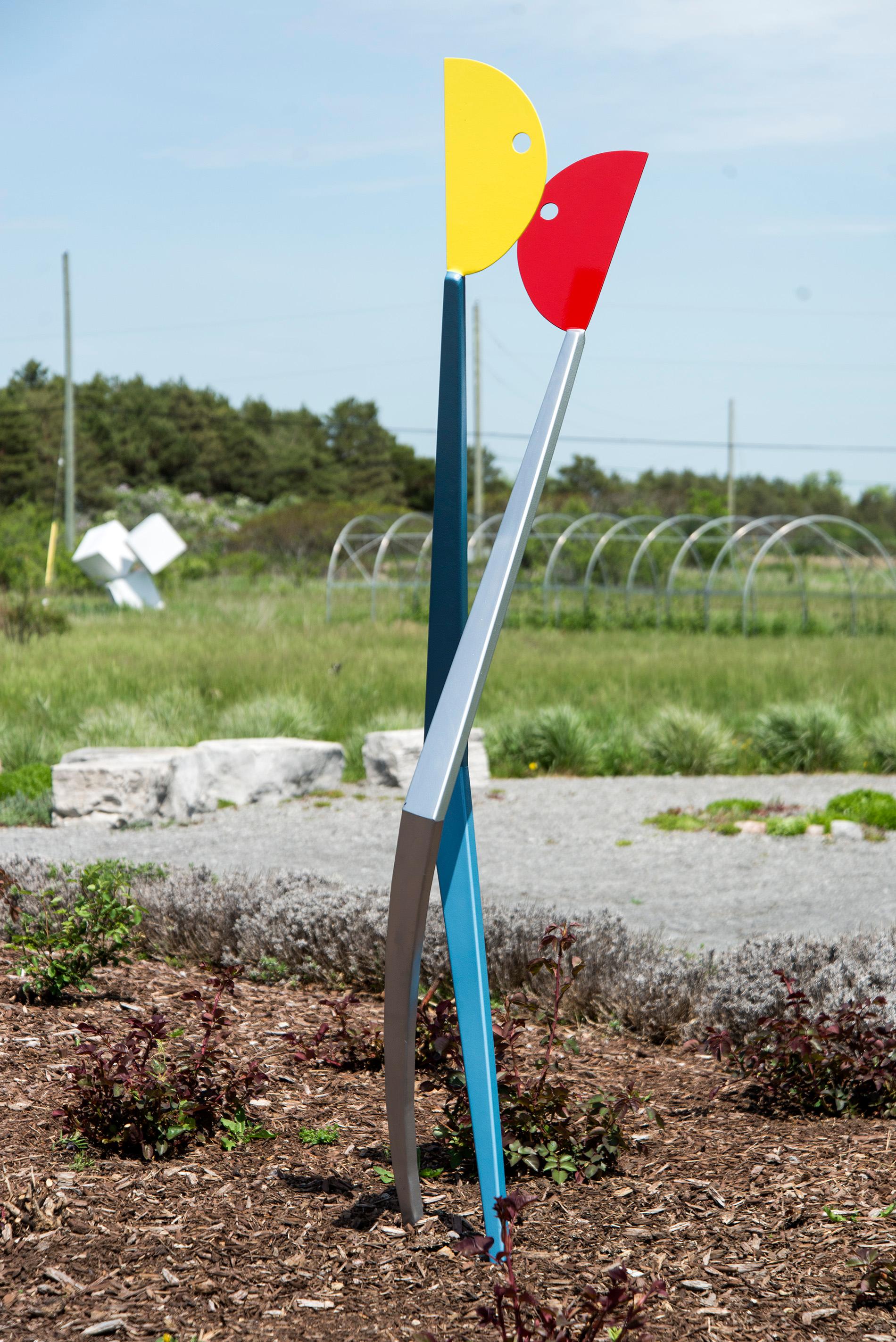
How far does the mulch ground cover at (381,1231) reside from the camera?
1.96m

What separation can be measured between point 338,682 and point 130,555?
13916mm

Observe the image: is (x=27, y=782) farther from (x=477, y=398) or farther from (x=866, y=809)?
(x=477, y=398)

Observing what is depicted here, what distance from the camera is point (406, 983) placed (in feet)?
6.81

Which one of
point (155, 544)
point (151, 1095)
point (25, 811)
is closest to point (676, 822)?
point (25, 811)

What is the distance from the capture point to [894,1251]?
2.10m

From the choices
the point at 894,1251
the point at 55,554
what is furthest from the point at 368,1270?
the point at 55,554

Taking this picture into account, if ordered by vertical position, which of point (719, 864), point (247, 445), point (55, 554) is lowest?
point (719, 864)

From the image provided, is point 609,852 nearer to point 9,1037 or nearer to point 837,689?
point 9,1037

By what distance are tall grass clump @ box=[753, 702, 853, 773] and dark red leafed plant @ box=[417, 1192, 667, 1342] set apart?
7883 mm

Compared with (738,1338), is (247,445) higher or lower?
higher

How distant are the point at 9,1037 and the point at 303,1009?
891 mm

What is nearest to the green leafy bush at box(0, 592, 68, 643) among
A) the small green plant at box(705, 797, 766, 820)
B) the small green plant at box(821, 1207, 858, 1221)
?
the small green plant at box(705, 797, 766, 820)

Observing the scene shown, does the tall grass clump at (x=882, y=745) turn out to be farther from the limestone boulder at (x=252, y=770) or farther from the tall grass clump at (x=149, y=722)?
the tall grass clump at (x=149, y=722)

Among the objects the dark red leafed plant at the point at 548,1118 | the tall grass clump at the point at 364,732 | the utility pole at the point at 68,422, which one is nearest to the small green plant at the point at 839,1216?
the dark red leafed plant at the point at 548,1118
